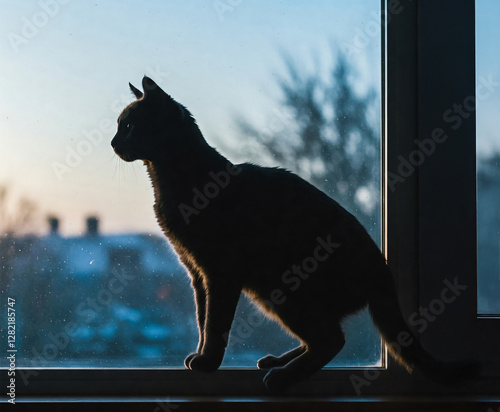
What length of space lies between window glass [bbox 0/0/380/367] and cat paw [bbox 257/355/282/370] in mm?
46

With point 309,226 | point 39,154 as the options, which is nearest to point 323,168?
point 309,226

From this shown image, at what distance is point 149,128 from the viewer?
107 cm

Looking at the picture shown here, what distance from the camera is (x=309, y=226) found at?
3.45ft

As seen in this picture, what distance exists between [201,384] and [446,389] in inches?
19.5

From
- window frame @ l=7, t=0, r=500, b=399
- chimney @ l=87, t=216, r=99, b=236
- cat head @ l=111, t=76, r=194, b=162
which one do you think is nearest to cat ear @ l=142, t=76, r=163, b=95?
cat head @ l=111, t=76, r=194, b=162

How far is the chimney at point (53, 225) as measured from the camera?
1147 mm

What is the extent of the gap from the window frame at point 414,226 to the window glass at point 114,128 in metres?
0.05

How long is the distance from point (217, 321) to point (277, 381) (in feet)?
0.53

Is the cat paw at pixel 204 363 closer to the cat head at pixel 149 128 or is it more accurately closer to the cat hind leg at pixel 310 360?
the cat hind leg at pixel 310 360

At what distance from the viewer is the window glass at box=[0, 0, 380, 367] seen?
1.14 metres

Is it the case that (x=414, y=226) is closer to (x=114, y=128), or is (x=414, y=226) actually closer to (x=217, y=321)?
(x=217, y=321)

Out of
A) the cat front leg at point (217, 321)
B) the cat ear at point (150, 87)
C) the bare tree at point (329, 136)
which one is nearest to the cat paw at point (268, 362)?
the cat front leg at point (217, 321)

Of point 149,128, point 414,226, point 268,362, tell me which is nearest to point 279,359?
point 268,362

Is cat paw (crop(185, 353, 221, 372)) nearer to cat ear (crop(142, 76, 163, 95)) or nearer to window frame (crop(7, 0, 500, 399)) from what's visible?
window frame (crop(7, 0, 500, 399))
